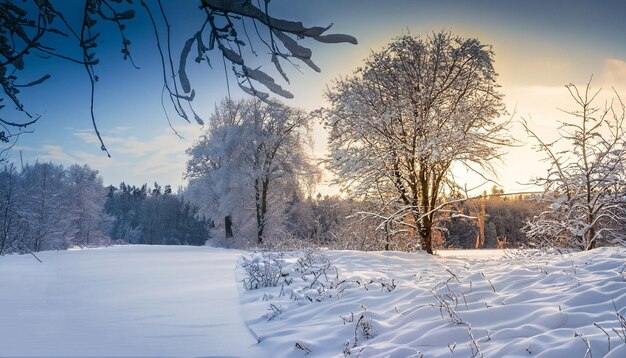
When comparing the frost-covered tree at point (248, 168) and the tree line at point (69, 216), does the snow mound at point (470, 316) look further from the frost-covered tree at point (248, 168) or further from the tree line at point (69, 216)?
the frost-covered tree at point (248, 168)

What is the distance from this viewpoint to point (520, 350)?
9.48 feet

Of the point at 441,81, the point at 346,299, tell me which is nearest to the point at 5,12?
the point at 346,299

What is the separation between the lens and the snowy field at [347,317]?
3.26m

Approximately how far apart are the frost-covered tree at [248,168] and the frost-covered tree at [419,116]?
30.5 ft

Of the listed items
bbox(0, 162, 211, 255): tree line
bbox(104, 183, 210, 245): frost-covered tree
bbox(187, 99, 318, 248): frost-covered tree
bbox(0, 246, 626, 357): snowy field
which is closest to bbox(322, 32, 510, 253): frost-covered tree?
bbox(0, 246, 626, 357): snowy field

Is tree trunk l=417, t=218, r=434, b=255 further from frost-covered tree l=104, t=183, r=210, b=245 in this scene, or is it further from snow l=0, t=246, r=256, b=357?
frost-covered tree l=104, t=183, r=210, b=245

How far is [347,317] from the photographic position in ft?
14.5

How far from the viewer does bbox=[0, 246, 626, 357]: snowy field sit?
326cm

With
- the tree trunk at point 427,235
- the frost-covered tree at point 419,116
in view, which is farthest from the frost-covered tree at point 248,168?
the tree trunk at point 427,235

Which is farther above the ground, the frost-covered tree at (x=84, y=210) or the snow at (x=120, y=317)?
the frost-covered tree at (x=84, y=210)

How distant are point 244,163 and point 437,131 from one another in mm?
14175

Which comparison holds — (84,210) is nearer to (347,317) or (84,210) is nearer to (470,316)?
(347,317)

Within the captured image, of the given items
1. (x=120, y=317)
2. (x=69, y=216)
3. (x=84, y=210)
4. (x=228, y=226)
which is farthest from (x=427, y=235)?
(x=84, y=210)

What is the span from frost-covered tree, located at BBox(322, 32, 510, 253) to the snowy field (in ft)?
21.5
